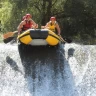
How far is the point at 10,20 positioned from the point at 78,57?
307 inches

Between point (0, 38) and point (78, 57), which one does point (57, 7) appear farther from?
point (78, 57)

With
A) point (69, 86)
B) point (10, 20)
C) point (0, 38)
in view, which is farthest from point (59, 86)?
point (0, 38)

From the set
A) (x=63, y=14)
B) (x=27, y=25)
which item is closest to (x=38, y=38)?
(x=27, y=25)

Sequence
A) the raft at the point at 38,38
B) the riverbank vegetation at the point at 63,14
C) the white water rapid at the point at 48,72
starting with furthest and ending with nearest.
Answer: the riverbank vegetation at the point at 63,14
the raft at the point at 38,38
the white water rapid at the point at 48,72

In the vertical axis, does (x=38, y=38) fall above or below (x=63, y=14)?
above

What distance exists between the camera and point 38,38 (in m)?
9.46

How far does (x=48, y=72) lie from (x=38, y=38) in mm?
1059

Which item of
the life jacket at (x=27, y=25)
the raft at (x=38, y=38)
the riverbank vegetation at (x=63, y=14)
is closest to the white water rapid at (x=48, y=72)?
the raft at (x=38, y=38)

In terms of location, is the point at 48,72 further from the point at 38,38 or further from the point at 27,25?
the point at 27,25

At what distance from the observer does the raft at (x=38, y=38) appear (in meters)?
9.41

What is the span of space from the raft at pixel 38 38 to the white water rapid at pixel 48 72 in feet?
0.78

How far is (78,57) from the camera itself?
9516mm

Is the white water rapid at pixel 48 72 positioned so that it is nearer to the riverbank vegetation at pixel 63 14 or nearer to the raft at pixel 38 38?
the raft at pixel 38 38

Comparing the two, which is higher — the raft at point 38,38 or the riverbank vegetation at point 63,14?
the raft at point 38,38
